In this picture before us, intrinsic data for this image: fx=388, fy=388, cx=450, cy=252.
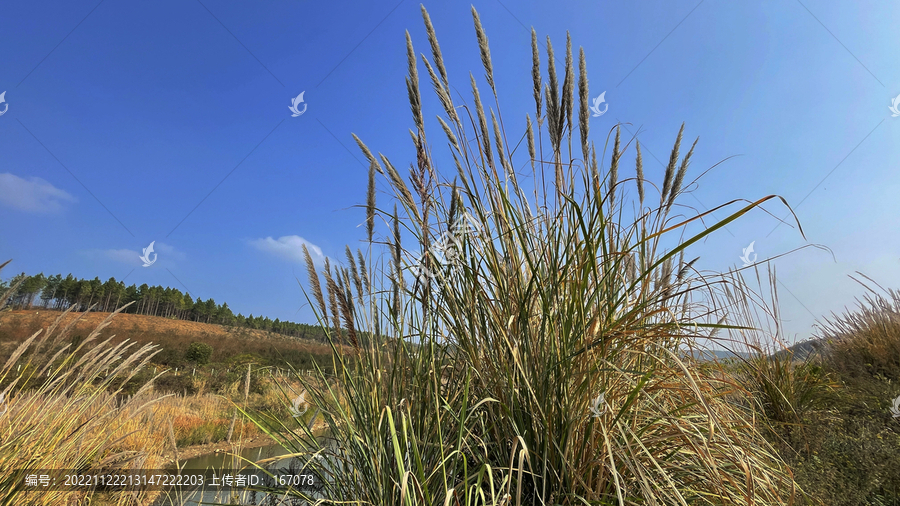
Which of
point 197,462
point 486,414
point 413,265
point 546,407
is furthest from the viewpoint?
point 197,462

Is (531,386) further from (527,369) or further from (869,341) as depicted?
(869,341)

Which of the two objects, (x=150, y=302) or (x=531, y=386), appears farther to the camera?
(x=150, y=302)

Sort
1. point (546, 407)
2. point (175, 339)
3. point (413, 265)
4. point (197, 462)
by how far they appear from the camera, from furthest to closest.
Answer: point (175, 339), point (197, 462), point (413, 265), point (546, 407)

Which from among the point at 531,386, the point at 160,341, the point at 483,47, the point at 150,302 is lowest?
the point at 531,386

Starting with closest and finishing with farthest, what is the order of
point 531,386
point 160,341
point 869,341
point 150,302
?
point 531,386, point 869,341, point 160,341, point 150,302

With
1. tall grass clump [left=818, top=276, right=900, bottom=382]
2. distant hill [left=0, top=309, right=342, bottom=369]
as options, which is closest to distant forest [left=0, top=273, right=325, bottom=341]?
distant hill [left=0, top=309, right=342, bottom=369]

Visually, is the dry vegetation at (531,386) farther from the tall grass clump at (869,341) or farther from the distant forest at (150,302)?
the distant forest at (150,302)

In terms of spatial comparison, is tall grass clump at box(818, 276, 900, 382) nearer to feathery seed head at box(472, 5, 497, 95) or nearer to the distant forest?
feathery seed head at box(472, 5, 497, 95)

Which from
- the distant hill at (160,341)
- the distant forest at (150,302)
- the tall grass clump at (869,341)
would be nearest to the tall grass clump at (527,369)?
the tall grass clump at (869,341)

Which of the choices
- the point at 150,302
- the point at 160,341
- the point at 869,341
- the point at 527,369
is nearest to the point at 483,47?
the point at 527,369

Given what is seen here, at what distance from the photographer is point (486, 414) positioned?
125 cm

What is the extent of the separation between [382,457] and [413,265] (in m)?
0.60

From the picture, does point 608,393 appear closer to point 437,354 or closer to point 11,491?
point 437,354

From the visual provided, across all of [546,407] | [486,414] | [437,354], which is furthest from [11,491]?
[546,407]
